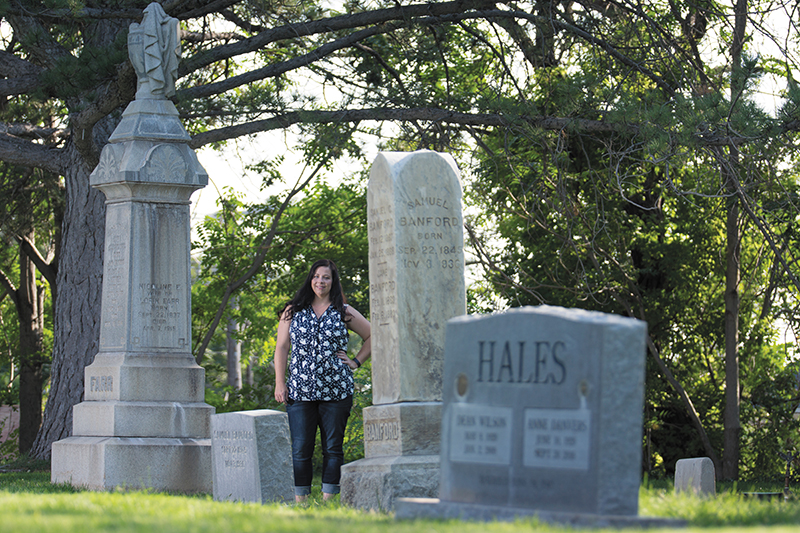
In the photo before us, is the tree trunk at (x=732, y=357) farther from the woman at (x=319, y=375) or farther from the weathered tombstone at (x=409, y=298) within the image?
the woman at (x=319, y=375)

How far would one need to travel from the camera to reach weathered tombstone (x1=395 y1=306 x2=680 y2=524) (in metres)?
5.18

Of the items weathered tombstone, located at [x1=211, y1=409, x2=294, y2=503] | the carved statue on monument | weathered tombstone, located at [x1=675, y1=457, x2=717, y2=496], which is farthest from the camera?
the carved statue on monument

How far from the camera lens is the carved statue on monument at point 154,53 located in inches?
433

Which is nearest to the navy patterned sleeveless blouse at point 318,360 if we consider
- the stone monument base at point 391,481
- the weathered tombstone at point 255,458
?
the weathered tombstone at point 255,458

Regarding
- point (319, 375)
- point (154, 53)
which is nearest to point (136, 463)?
point (319, 375)

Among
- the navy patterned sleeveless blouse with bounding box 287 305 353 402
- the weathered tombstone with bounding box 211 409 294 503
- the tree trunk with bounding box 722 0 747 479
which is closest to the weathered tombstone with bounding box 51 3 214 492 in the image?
the weathered tombstone with bounding box 211 409 294 503

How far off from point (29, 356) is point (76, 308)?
8.36 meters

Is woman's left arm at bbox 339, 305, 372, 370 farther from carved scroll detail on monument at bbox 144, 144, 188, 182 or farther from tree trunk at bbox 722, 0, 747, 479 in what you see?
tree trunk at bbox 722, 0, 747, 479

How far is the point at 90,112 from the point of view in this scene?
13375 millimetres

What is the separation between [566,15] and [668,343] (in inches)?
294

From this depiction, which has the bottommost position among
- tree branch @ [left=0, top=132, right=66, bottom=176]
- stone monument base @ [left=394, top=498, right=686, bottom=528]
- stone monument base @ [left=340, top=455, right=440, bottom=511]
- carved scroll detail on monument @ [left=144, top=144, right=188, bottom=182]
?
stone monument base @ [left=340, top=455, right=440, bottom=511]

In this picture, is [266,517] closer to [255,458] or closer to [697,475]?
[255,458]

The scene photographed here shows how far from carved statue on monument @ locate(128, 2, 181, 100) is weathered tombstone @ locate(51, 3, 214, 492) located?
0.37 metres

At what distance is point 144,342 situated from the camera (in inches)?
401
